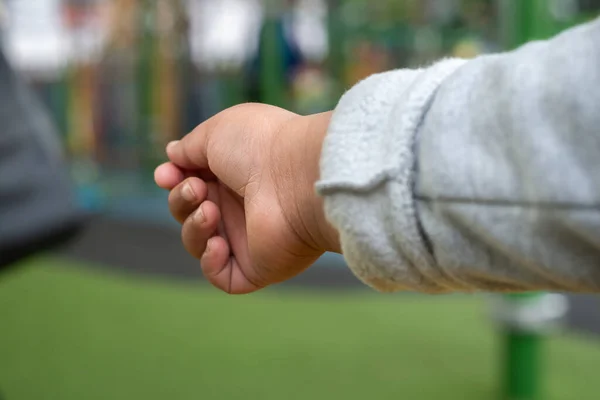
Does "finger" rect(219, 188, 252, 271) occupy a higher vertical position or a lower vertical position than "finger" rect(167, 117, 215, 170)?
lower

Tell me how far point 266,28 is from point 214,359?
3.73 feet

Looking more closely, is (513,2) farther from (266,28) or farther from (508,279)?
(266,28)

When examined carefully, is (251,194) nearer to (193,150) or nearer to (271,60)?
(193,150)

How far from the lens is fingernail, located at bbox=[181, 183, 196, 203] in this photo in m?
0.47

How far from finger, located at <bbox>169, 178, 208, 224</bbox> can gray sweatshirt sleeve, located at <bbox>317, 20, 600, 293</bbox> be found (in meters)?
0.13

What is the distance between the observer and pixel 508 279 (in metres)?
0.35

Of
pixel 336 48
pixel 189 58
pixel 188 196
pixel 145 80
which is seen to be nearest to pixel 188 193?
pixel 188 196

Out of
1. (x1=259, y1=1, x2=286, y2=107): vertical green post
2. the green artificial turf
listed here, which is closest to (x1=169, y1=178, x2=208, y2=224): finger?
the green artificial turf

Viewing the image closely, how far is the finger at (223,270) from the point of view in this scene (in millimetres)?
478

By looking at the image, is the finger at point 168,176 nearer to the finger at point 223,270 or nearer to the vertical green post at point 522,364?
the finger at point 223,270

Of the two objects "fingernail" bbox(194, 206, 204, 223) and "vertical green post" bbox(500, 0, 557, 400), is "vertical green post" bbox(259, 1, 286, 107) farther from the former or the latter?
"fingernail" bbox(194, 206, 204, 223)

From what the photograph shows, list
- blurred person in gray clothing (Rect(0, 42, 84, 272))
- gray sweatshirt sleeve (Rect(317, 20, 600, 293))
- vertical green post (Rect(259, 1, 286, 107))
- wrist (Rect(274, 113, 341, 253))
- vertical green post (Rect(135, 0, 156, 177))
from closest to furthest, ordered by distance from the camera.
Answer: gray sweatshirt sleeve (Rect(317, 20, 600, 293))
wrist (Rect(274, 113, 341, 253))
blurred person in gray clothing (Rect(0, 42, 84, 272))
vertical green post (Rect(259, 1, 286, 107))
vertical green post (Rect(135, 0, 156, 177))

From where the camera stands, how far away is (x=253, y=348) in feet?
3.51

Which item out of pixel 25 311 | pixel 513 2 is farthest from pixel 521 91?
pixel 25 311
